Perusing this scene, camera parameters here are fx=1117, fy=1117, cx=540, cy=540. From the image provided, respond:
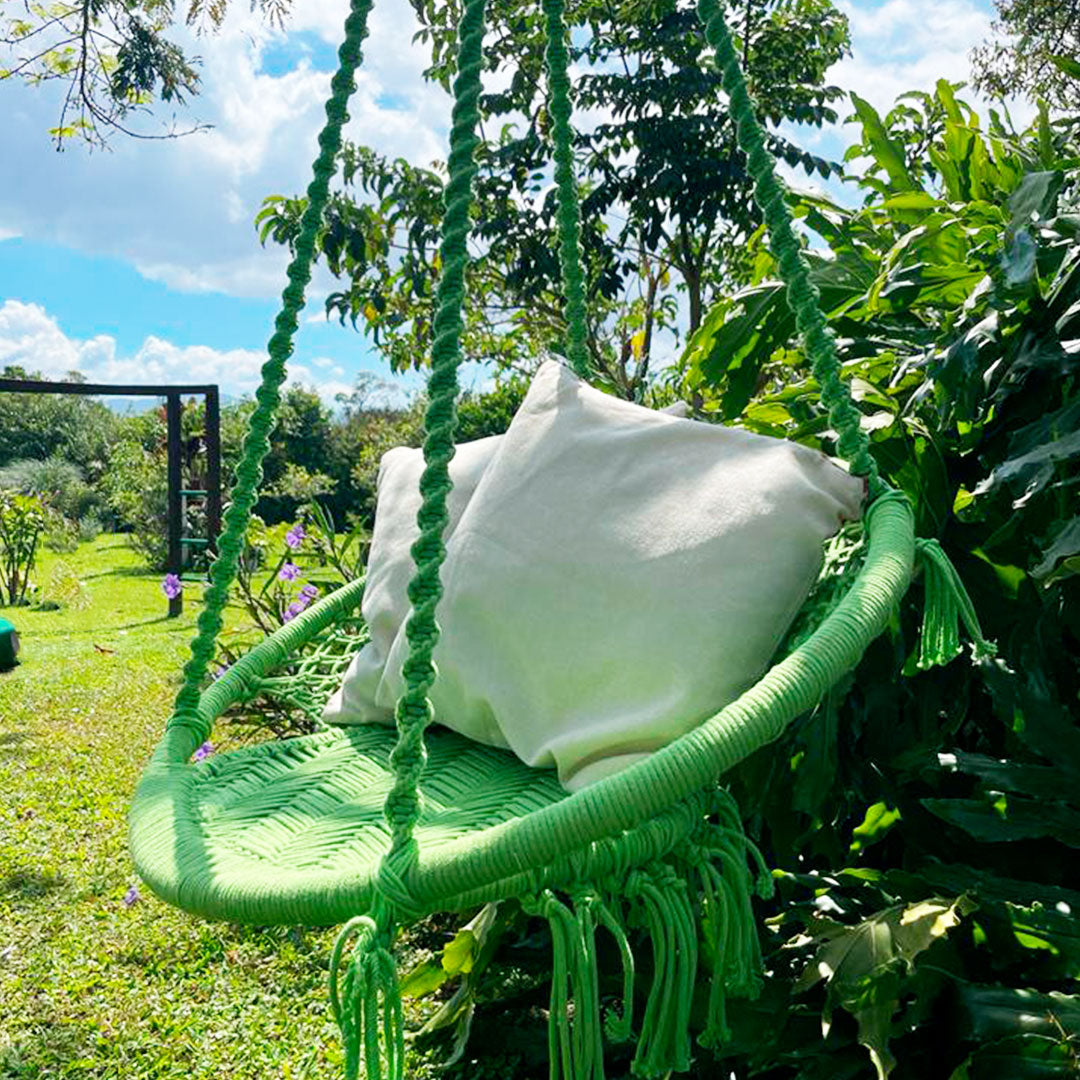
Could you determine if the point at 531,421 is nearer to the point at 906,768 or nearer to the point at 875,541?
the point at 875,541

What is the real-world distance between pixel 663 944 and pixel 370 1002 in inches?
9.3

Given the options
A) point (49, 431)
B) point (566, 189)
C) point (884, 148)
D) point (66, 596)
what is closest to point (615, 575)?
point (566, 189)

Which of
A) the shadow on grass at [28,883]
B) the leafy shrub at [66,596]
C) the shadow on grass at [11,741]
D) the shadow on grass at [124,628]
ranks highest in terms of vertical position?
the shadow on grass at [28,883]

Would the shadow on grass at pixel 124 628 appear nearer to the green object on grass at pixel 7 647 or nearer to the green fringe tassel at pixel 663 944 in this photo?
the green object on grass at pixel 7 647

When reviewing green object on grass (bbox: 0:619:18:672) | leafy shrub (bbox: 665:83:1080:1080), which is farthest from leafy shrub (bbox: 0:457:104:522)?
leafy shrub (bbox: 665:83:1080:1080)

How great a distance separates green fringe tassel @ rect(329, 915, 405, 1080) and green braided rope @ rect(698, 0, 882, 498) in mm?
735

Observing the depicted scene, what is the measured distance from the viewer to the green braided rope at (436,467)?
90 cm

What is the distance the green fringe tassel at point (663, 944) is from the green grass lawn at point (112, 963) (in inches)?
42.9

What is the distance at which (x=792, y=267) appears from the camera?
1.28 meters

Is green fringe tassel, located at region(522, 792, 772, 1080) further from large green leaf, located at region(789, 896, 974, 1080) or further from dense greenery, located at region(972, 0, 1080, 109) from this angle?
dense greenery, located at region(972, 0, 1080, 109)

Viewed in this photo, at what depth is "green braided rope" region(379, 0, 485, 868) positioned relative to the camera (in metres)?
0.90

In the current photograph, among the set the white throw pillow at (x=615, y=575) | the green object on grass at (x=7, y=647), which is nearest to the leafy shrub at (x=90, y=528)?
the green object on grass at (x=7, y=647)

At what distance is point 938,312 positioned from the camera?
1764mm

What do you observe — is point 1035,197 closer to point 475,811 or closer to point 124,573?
point 475,811
